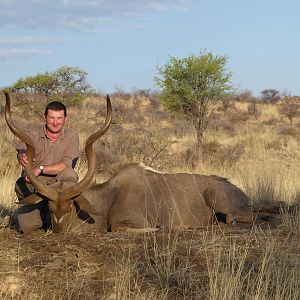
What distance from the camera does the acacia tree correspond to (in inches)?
693

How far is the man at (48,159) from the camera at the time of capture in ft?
24.5

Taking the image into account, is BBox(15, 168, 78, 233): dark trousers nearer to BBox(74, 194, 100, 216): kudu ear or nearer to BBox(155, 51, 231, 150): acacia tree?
BBox(74, 194, 100, 216): kudu ear

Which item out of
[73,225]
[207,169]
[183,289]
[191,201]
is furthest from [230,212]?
[207,169]

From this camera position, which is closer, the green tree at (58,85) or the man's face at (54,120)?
the man's face at (54,120)

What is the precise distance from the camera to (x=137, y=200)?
26.6 feet

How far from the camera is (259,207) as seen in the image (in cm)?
891

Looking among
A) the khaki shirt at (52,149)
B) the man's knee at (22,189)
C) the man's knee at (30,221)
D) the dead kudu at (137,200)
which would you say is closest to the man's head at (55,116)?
the khaki shirt at (52,149)

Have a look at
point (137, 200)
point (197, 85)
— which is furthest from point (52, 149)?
point (197, 85)

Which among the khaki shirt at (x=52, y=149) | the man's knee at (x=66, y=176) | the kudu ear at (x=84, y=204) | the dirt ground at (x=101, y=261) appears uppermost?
the khaki shirt at (x=52, y=149)

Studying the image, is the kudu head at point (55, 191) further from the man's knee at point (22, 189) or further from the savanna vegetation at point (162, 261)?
the man's knee at point (22, 189)

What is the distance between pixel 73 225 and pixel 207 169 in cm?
683

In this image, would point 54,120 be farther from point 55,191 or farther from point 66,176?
point 55,191

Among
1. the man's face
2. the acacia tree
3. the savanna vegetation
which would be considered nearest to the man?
the man's face

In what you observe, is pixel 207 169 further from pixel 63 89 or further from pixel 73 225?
pixel 63 89
